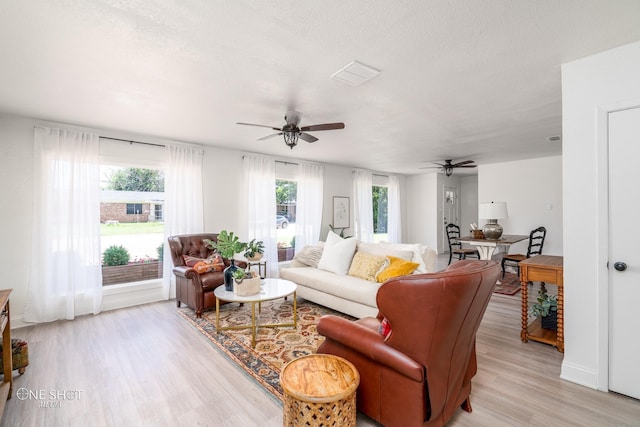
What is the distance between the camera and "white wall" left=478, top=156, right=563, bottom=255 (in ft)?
19.5

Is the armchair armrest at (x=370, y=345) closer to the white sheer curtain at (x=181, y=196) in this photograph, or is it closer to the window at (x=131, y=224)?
the white sheer curtain at (x=181, y=196)

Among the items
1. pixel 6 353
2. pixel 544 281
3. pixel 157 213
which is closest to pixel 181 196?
pixel 157 213

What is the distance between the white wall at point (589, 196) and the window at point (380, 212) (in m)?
5.85

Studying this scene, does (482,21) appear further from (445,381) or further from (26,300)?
(26,300)

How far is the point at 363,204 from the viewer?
7.49m

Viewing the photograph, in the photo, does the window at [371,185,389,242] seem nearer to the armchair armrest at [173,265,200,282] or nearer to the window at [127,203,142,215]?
the armchair armrest at [173,265,200,282]

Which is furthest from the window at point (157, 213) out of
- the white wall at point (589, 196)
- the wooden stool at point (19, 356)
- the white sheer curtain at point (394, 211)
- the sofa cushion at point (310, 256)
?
the white sheer curtain at point (394, 211)

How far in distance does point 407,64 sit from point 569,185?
1.57 meters

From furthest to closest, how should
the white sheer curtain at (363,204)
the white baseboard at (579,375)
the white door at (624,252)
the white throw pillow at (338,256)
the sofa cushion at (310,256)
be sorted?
1. the white sheer curtain at (363,204)
2. the sofa cushion at (310,256)
3. the white throw pillow at (338,256)
4. the white baseboard at (579,375)
5. the white door at (624,252)

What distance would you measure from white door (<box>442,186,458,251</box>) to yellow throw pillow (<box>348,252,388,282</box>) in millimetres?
5642

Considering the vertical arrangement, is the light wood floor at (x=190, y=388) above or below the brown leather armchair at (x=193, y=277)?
below

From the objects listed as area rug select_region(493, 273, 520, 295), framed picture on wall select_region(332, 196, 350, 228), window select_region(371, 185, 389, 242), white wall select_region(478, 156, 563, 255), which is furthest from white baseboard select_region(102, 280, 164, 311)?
white wall select_region(478, 156, 563, 255)

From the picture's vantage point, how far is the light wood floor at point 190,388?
185 cm

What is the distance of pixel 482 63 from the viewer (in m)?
2.23
